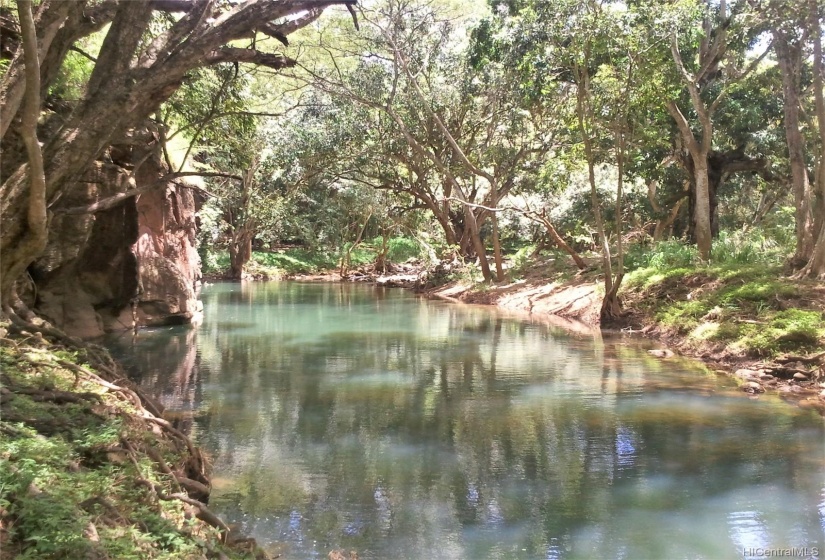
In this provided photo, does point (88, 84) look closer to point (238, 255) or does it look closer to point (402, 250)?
point (238, 255)

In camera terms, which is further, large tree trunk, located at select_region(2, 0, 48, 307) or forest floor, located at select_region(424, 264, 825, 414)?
forest floor, located at select_region(424, 264, 825, 414)

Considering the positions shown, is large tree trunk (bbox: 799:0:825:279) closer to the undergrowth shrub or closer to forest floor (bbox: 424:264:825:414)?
forest floor (bbox: 424:264:825:414)

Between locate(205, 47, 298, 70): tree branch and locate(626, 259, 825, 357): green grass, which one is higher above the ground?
locate(205, 47, 298, 70): tree branch

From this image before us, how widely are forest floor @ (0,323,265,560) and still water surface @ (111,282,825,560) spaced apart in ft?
2.59

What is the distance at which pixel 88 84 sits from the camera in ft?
24.8

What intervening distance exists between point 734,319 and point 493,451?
8517 mm

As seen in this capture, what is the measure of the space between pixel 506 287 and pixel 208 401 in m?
17.5

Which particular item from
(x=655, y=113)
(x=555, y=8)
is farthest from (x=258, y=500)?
(x=655, y=113)

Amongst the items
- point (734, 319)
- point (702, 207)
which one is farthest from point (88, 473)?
point (702, 207)

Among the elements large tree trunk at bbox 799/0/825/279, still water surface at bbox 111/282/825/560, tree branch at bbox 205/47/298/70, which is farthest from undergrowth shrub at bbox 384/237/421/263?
tree branch at bbox 205/47/298/70

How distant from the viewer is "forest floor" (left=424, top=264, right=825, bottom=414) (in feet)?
38.5

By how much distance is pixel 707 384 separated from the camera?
11.6 meters

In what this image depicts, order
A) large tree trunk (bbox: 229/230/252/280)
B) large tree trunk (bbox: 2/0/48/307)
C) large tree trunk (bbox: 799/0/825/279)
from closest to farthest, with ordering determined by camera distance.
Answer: large tree trunk (bbox: 2/0/48/307) → large tree trunk (bbox: 799/0/825/279) → large tree trunk (bbox: 229/230/252/280)

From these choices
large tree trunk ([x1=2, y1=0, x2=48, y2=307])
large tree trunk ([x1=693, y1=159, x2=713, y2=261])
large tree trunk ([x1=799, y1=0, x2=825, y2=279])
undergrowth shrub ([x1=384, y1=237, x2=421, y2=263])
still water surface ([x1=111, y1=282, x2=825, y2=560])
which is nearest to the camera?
large tree trunk ([x1=2, y1=0, x2=48, y2=307])
